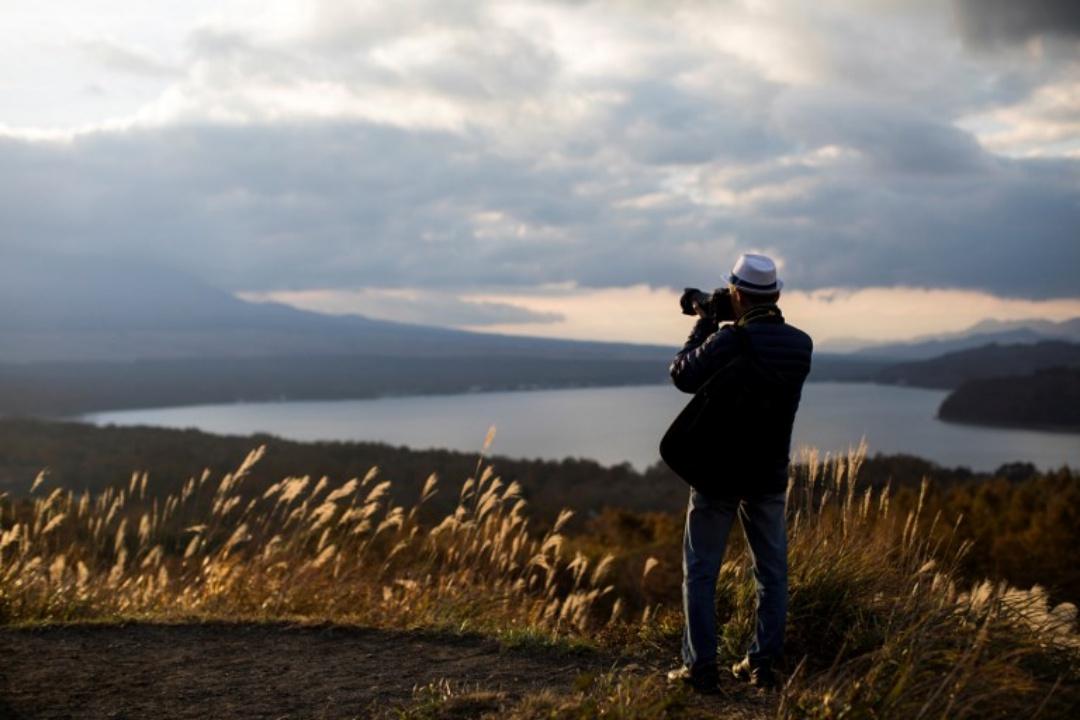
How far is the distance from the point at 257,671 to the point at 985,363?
10514 centimetres

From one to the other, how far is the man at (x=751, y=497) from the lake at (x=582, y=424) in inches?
1080

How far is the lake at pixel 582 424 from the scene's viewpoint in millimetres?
50938

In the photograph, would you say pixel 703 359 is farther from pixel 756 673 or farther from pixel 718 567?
pixel 756 673

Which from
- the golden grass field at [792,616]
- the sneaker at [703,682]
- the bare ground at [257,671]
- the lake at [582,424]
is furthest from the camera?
the lake at [582,424]

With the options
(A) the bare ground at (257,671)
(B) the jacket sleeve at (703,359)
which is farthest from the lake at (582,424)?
(B) the jacket sleeve at (703,359)

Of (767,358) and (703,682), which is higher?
(767,358)

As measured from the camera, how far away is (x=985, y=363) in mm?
99125

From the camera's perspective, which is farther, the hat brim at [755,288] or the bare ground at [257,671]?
the bare ground at [257,671]

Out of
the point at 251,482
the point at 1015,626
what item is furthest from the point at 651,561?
the point at 251,482

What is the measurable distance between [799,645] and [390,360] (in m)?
164

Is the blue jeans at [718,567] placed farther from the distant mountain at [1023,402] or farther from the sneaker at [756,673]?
the distant mountain at [1023,402]

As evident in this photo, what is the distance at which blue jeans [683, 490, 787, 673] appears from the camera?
4.53m

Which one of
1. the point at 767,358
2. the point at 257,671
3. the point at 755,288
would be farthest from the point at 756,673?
the point at 257,671

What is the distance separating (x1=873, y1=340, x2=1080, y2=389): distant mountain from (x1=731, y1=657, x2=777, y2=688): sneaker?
289 ft
